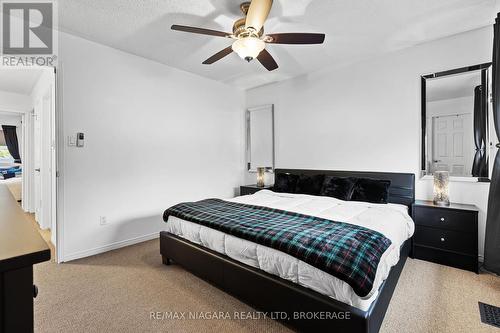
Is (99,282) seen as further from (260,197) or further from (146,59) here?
(146,59)

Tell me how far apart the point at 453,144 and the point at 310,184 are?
182cm

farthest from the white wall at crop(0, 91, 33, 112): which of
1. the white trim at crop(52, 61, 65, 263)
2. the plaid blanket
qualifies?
the plaid blanket

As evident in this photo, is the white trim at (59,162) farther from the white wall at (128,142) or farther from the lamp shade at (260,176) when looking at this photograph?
the lamp shade at (260,176)

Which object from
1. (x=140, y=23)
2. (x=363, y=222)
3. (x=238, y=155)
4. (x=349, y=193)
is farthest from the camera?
(x=238, y=155)

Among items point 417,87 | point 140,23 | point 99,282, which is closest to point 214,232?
point 99,282

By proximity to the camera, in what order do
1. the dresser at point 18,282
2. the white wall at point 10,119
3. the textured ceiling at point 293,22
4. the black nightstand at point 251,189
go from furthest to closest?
the white wall at point 10,119 < the black nightstand at point 251,189 < the textured ceiling at point 293,22 < the dresser at point 18,282

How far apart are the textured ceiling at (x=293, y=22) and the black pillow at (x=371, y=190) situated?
178cm

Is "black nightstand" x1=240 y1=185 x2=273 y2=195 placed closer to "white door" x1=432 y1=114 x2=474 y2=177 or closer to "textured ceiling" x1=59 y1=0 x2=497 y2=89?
"textured ceiling" x1=59 y1=0 x2=497 y2=89

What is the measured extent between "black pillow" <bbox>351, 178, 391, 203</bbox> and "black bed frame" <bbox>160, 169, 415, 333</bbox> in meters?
0.62

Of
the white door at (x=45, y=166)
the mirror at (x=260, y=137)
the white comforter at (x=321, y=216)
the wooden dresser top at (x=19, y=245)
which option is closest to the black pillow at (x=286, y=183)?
the white comforter at (x=321, y=216)

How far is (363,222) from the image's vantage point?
2.22 meters

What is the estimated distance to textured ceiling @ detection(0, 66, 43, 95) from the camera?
376 centimetres

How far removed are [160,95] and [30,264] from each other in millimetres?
3463

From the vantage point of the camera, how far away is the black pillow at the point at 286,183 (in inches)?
154
